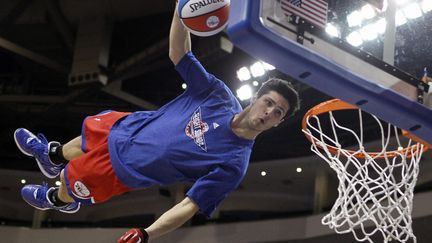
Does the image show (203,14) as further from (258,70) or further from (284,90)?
(258,70)

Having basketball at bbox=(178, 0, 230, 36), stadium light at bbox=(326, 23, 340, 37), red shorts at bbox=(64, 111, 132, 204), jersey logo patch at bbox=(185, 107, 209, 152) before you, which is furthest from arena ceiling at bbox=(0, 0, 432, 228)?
stadium light at bbox=(326, 23, 340, 37)

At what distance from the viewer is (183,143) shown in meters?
4.00

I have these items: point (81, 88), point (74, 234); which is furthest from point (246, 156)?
point (74, 234)

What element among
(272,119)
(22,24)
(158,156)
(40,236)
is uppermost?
(22,24)

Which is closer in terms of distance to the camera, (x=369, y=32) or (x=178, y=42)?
(x=369, y=32)

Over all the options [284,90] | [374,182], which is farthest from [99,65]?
[284,90]

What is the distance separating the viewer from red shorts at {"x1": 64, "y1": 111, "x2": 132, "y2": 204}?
4211 millimetres

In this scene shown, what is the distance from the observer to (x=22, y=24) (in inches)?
447

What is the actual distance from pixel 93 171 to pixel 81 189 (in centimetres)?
18

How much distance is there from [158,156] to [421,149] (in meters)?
1.84

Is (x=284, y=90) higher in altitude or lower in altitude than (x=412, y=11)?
lower

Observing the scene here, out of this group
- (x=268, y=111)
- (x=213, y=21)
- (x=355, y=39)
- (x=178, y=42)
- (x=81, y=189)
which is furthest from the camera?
(x=81, y=189)

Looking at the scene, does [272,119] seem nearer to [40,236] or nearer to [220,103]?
[220,103]

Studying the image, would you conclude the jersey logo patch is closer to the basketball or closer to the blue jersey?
the blue jersey
